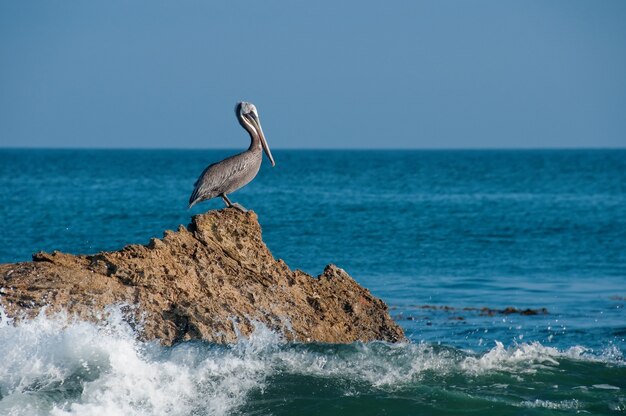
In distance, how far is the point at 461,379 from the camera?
9.93m

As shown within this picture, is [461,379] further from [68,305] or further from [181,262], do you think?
[68,305]

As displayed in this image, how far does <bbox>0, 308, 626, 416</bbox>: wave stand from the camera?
28.5ft

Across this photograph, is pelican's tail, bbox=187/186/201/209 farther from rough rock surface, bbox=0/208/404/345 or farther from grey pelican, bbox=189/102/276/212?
rough rock surface, bbox=0/208/404/345

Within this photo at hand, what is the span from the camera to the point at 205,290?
31.6 ft

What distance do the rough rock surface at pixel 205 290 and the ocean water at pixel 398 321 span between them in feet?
0.64

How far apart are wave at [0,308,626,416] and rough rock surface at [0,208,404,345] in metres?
0.17

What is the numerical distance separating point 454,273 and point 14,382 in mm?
14055
